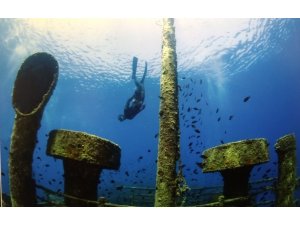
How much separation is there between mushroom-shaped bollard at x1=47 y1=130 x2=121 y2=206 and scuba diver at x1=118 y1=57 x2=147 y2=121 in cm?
64

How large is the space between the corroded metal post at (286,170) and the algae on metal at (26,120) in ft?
11.1

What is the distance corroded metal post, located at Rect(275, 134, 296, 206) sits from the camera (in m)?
3.77

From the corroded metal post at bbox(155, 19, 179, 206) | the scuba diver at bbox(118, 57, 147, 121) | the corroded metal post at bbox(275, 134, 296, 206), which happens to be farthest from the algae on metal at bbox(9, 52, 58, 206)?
the corroded metal post at bbox(275, 134, 296, 206)

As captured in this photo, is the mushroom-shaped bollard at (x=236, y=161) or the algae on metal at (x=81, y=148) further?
the mushroom-shaped bollard at (x=236, y=161)

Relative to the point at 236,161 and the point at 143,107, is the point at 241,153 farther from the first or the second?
the point at 143,107

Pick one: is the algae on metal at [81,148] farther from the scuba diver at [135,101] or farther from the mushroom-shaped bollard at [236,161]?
the mushroom-shaped bollard at [236,161]

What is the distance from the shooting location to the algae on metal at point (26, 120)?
11.5 ft

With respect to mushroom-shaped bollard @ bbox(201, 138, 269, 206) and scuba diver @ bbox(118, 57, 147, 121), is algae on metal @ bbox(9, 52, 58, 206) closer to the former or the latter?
scuba diver @ bbox(118, 57, 147, 121)

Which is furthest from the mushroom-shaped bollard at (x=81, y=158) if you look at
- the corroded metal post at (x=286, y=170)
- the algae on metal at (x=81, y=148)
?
the corroded metal post at (x=286, y=170)

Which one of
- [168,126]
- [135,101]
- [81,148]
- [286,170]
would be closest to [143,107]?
[135,101]

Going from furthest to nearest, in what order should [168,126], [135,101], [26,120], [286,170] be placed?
[135,101], [286,170], [168,126], [26,120]

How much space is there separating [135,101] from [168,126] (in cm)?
76

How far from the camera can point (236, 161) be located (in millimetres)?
3660
